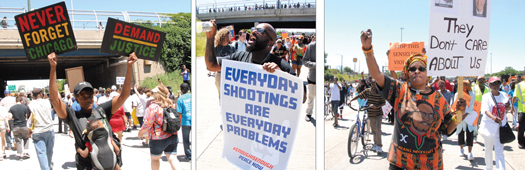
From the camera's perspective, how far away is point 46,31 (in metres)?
3.69

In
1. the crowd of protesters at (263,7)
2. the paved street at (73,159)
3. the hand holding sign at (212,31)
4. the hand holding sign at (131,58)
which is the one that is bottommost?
the paved street at (73,159)

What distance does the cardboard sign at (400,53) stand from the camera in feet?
20.9

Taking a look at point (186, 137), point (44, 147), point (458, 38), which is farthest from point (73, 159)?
point (458, 38)

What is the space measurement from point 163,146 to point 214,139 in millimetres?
1069

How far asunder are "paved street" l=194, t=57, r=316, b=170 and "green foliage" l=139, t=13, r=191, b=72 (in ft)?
27.2

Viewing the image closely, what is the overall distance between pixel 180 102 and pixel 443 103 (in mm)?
4259

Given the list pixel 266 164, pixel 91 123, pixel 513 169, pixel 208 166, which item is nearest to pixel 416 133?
pixel 266 164

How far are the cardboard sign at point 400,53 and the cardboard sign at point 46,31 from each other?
5.36 metres

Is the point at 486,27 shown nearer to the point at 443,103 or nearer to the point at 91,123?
the point at 443,103

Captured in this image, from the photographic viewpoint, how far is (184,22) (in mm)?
12773

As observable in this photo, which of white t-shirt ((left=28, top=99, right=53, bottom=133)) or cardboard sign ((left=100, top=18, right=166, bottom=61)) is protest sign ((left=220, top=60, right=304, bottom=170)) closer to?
cardboard sign ((left=100, top=18, right=166, bottom=61))

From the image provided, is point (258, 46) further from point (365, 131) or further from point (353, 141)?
point (365, 131)

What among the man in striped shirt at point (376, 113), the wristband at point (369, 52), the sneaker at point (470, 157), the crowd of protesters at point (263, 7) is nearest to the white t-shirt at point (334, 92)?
the man in striped shirt at point (376, 113)

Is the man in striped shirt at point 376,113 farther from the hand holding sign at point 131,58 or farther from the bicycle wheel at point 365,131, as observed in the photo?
the hand holding sign at point 131,58
